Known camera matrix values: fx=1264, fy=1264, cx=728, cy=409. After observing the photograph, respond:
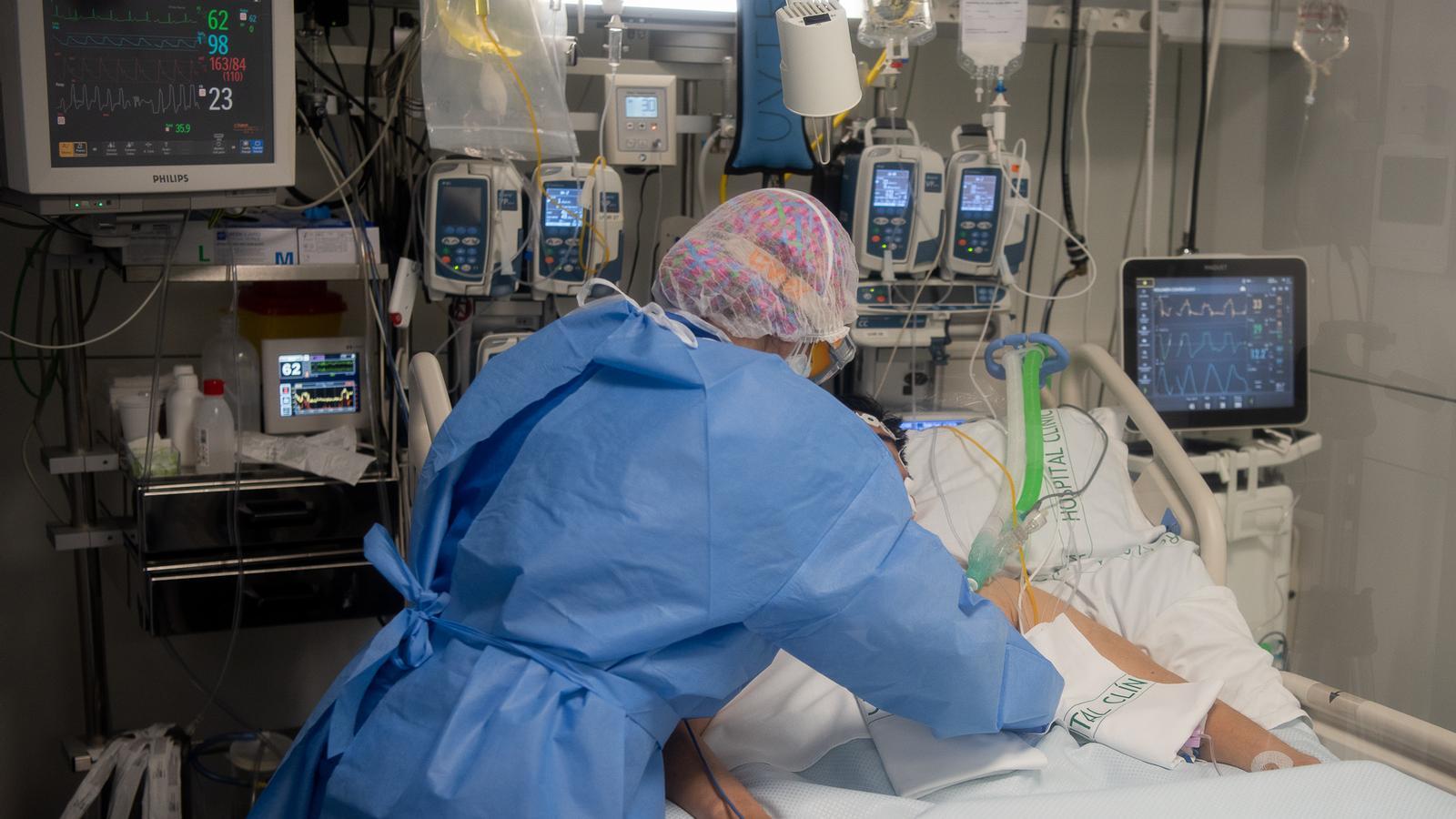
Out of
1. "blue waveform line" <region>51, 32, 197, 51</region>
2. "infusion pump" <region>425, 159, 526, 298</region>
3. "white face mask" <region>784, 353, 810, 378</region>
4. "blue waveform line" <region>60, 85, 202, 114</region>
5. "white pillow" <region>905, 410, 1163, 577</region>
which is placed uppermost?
"blue waveform line" <region>51, 32, 197, 51</region>

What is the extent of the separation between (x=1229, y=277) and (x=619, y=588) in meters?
2.15

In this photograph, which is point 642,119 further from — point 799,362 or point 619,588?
point 619,588

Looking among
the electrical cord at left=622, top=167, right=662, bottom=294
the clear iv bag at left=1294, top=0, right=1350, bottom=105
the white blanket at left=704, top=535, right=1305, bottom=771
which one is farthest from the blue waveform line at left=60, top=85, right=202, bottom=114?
the clear iv bag at left=1294, top=0, right=1350, bottom=105

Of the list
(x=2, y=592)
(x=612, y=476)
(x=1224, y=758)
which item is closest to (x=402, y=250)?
(x=2, y=592)

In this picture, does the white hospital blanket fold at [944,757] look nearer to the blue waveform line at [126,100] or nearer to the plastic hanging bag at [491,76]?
the plastic hanging bag at [491,76]

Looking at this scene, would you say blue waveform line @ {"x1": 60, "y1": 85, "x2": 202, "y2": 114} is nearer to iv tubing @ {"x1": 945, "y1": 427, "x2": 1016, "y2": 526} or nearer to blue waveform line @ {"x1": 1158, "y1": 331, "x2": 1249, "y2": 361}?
iv tubing @ {"x1": 945, "y1": 427, "x2": 1016, "y2": 526}

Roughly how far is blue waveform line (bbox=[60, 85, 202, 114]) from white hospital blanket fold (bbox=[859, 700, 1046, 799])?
167 centimetres

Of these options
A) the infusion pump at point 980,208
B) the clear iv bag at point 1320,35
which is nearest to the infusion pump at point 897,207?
the infusion pump at point 980,208

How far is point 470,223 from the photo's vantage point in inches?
103

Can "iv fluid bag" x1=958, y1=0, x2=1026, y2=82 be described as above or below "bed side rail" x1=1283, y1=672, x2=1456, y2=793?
above

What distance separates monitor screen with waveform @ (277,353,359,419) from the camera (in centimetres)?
273

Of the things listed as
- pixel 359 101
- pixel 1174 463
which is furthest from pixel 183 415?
pixel 1174 463

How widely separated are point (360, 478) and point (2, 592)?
1167mm

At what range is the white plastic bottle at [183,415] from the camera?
103 inches
